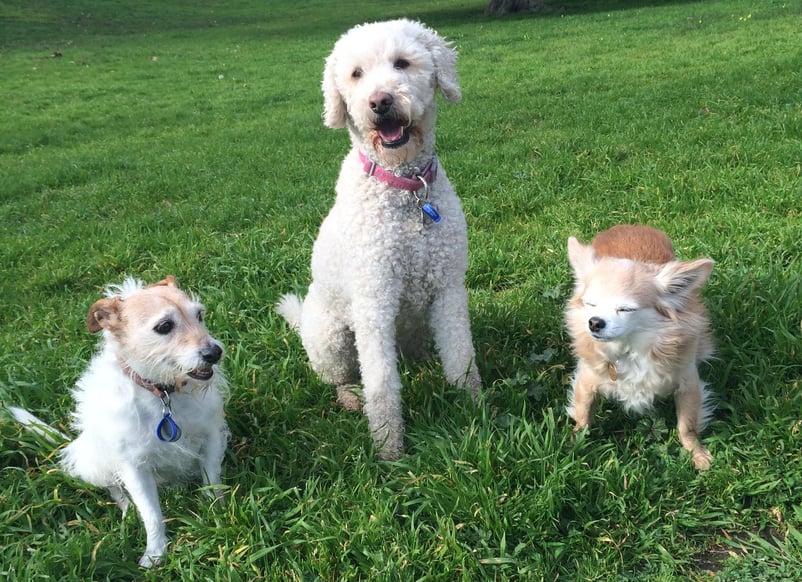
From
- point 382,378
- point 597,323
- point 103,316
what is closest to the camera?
point 597,323

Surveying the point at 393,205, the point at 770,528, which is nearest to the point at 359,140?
the point at 393,205

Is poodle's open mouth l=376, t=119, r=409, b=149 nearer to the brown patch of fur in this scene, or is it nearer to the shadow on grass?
the brown patch of fur

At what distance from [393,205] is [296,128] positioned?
7.92 meters

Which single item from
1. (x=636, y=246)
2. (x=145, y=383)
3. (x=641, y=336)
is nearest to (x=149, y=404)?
(x=145, y=383)

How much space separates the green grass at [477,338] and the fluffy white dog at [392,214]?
0.29 metres

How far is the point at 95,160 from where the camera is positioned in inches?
371

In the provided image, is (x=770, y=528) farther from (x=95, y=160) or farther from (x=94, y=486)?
(x=95, y=160)

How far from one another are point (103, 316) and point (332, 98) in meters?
1.53

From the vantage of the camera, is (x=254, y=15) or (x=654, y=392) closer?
(x=654, y=392)

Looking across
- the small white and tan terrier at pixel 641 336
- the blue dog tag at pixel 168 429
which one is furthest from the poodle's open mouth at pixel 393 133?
the blue dog tag at pixel 168 429

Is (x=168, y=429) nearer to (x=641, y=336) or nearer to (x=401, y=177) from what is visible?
(x=401, y=177)

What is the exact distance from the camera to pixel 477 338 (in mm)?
3764

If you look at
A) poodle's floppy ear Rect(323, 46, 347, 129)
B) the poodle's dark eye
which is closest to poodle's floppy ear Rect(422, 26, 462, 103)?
poodle's floppy ear Rect(323, 46, 347, 129)

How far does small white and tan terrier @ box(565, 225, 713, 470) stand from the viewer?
8.65ft
